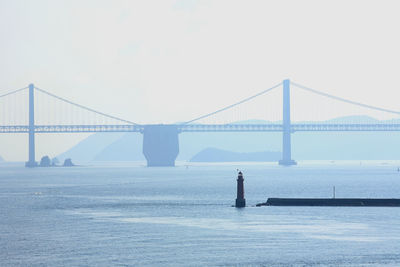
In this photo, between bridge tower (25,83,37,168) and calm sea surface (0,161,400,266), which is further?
bridge tower (25,83,37,168)

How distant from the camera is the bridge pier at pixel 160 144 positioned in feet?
487

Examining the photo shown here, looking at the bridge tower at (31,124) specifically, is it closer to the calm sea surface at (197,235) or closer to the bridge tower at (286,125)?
the bridge tower at (286,125)

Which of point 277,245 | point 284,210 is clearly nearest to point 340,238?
point 277,245

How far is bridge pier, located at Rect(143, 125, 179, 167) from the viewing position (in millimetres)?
148500

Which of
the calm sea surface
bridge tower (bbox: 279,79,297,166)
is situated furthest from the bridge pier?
the calm sea surface

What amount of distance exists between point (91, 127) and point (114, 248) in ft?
352

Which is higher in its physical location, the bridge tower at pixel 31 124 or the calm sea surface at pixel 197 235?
the bridge tower at pixel 31 124

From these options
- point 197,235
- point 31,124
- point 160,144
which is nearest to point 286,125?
point 160,144

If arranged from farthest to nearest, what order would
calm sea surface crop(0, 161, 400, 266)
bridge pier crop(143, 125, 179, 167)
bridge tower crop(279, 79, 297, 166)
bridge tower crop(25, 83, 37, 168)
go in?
bridge pier crop(143, 125, 179, 167), bridge tower crop(279, 79, 297, 166), bridge tower crop(25, 83, 37, 168), calm sea surface crop(0, 161, 400, 266)

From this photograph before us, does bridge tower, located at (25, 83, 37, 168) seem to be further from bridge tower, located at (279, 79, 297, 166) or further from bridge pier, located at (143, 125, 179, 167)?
bridge tower, located at (279, 79, 297, 166)

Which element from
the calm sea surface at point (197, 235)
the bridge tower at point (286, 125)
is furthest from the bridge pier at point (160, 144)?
the calm sea surface at point (197, 235)

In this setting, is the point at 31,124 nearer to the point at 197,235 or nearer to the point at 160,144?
the point at 160,144

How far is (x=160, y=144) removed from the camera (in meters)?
152

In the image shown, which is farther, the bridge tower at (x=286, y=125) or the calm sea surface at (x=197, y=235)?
the bridge tower at (x=286, y=125)
